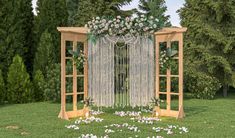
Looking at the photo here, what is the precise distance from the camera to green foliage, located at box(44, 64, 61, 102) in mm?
13047

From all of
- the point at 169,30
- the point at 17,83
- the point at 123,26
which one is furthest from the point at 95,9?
the point at 169,30

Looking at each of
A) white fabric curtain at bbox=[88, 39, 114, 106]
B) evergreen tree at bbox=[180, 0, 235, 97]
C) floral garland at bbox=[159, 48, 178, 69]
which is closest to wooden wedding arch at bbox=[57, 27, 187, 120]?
floral garland at bbox=[159, 48, 178, 69]

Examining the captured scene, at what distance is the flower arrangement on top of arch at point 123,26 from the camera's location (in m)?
9.16

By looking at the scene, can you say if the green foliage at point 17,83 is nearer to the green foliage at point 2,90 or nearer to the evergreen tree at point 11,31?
the green foliage at point 2,90

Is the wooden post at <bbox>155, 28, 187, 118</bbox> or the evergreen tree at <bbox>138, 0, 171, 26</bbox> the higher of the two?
the evergreen tree at <bbox>138, 0, 171, 26</bbox>

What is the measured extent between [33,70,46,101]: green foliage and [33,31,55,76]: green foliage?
1.55 feet

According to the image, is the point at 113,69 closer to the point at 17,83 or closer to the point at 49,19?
the point at 17,83

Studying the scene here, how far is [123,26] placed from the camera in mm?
9320

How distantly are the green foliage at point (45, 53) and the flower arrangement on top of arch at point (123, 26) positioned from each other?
17.1ft

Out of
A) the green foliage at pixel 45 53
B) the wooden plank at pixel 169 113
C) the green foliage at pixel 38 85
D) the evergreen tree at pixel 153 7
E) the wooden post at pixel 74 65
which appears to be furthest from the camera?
the evergreen tree at pixel 153 7

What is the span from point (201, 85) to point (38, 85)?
249 inches

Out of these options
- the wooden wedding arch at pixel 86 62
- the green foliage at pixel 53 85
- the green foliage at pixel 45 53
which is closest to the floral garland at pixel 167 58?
the wooden wedding arch at pixel 86 62

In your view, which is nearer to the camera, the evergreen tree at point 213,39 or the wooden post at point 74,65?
the wooden post at point 74,65

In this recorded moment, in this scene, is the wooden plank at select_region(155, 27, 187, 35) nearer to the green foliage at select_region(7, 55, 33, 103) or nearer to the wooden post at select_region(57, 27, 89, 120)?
the wooden post at select_region(57, 27, 89, 120)
